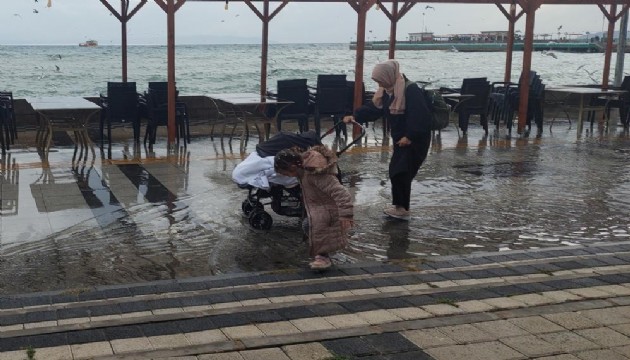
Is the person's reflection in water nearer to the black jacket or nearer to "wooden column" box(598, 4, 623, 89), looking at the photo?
the black jacket

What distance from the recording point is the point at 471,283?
4.93 m

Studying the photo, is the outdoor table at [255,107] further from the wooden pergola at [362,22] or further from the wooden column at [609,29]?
the wooden column at [609,29]

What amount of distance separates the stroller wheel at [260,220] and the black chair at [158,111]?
5314 millimetres

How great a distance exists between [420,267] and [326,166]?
3.22 ft

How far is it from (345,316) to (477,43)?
118006 millimetres

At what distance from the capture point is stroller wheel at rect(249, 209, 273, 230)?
6.73 m

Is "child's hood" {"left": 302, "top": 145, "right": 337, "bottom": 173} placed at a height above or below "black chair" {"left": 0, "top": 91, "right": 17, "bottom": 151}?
above

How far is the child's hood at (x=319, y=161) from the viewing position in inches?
215

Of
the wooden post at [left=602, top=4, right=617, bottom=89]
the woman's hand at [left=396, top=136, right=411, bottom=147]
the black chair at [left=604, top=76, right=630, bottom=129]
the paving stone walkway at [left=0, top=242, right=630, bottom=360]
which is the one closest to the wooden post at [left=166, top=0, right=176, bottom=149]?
the woman's hand at [left=396, top=136, right=411, bottom=147]

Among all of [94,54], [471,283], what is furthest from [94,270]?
[94,54]

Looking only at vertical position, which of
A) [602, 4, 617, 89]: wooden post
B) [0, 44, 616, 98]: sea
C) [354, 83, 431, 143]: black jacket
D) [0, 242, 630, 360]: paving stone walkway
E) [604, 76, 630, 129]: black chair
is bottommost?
[0, 44, 616, 98]: sea

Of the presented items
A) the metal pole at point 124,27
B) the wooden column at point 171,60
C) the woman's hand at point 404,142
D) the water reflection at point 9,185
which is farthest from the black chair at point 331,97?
the woman's hand at point 404,142

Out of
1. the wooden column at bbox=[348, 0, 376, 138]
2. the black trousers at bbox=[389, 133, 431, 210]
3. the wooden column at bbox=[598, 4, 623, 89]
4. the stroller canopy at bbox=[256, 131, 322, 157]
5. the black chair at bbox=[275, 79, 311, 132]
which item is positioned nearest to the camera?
the stroller canopy at bbox=[256, 131, 322, 157]

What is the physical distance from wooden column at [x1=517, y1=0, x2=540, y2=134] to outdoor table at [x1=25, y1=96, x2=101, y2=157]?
7.60 metres
